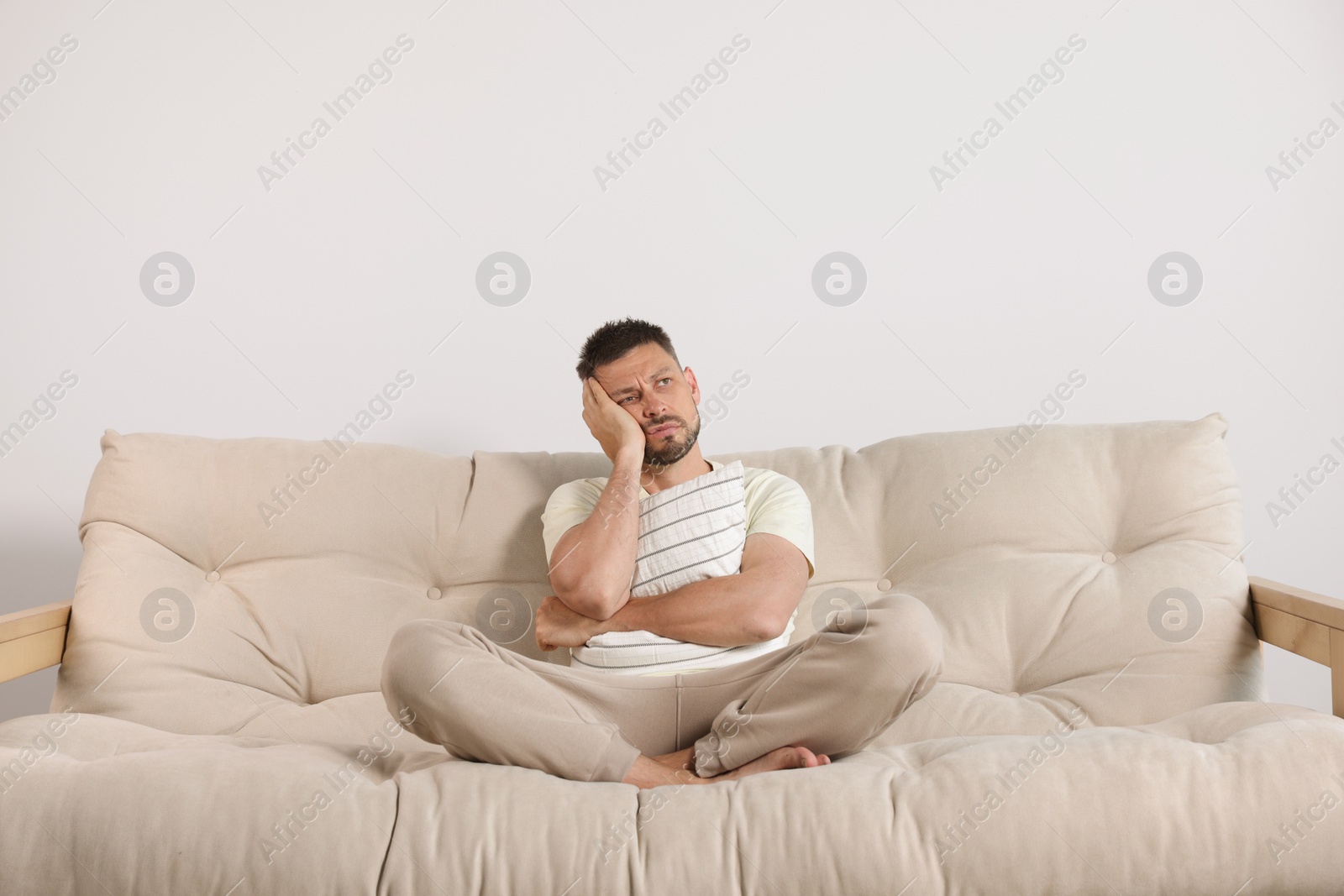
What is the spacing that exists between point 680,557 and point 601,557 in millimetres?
147

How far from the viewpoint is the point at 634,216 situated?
234cm

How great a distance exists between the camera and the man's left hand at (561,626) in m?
1.60

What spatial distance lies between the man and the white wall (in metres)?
0.52

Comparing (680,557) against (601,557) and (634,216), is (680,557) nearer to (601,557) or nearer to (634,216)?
(601,557)

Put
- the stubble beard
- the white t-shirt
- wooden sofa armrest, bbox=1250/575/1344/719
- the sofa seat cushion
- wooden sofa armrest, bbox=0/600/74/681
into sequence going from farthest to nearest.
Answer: the stubble beard → the white t-shirt → wooden sofa armrest, bbox=0/600/74/681 → wooden sofa armrest, bbox=1250/575/1344/719 → the sofa seat cushion

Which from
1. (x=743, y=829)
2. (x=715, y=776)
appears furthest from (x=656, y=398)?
(x=743, y=829)

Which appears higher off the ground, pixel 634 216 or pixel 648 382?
pixel 634 216

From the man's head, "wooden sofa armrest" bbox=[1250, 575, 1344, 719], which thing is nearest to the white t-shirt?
the man's head

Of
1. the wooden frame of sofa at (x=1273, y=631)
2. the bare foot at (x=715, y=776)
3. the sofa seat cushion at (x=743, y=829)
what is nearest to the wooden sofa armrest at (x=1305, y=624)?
the wooden frame of sofa at (x=1273, y=631)

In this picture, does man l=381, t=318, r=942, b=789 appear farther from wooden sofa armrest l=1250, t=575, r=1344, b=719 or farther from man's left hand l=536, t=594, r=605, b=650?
wooden sofa armrest l=1250, t=575, r=1344, b=719

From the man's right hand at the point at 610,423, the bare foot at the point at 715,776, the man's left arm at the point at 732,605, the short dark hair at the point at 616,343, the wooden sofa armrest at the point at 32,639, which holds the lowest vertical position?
the bare foot at the point at 715,776

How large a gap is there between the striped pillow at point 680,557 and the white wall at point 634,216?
625mm

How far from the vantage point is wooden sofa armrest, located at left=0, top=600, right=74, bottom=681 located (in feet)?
4.95

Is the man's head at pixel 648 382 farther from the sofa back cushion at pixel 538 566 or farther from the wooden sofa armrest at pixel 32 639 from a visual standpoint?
the wooden sofa armrest at pixel 32 639
